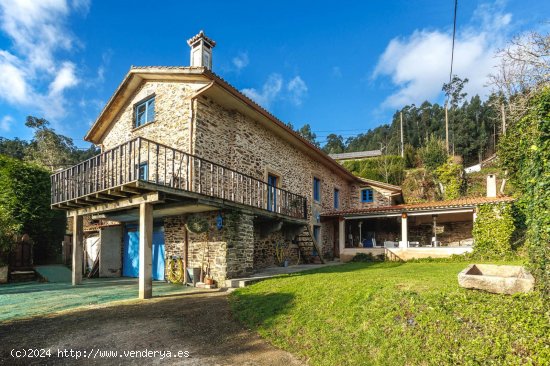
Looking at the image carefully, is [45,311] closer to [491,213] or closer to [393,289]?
[393,289]

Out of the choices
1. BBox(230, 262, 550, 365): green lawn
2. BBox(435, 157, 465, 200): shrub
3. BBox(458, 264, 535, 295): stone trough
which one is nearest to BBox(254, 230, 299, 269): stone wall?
BBox(230, 262, 550, 365): green lawn

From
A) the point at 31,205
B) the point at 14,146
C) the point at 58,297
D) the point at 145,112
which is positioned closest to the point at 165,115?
the point at 145,112

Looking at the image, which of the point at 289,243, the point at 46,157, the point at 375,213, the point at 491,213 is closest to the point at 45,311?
the point at 289,243

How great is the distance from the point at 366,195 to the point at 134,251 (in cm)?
1648

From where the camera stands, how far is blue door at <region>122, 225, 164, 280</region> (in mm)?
11789

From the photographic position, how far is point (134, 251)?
1305 centimetres

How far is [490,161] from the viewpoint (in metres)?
40.9

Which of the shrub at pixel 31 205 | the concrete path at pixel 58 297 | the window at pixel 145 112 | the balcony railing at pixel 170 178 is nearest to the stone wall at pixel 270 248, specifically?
the balcony railing at pixel 170 178

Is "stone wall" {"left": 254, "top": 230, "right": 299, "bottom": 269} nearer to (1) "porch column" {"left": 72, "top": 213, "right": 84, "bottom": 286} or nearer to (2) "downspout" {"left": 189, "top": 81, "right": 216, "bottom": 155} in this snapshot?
(2) "downspout" {"left": 189, "top": 81, "right": 216, "bottom": 155}

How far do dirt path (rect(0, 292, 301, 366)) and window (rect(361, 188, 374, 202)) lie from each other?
18032 millimetres

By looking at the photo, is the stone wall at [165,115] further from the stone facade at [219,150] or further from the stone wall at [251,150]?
the stone wall at [251,150]

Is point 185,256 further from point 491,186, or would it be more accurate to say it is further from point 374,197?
point 374,197

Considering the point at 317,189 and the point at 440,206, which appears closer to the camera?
the point at 440,206

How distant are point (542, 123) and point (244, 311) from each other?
5.88 metres
